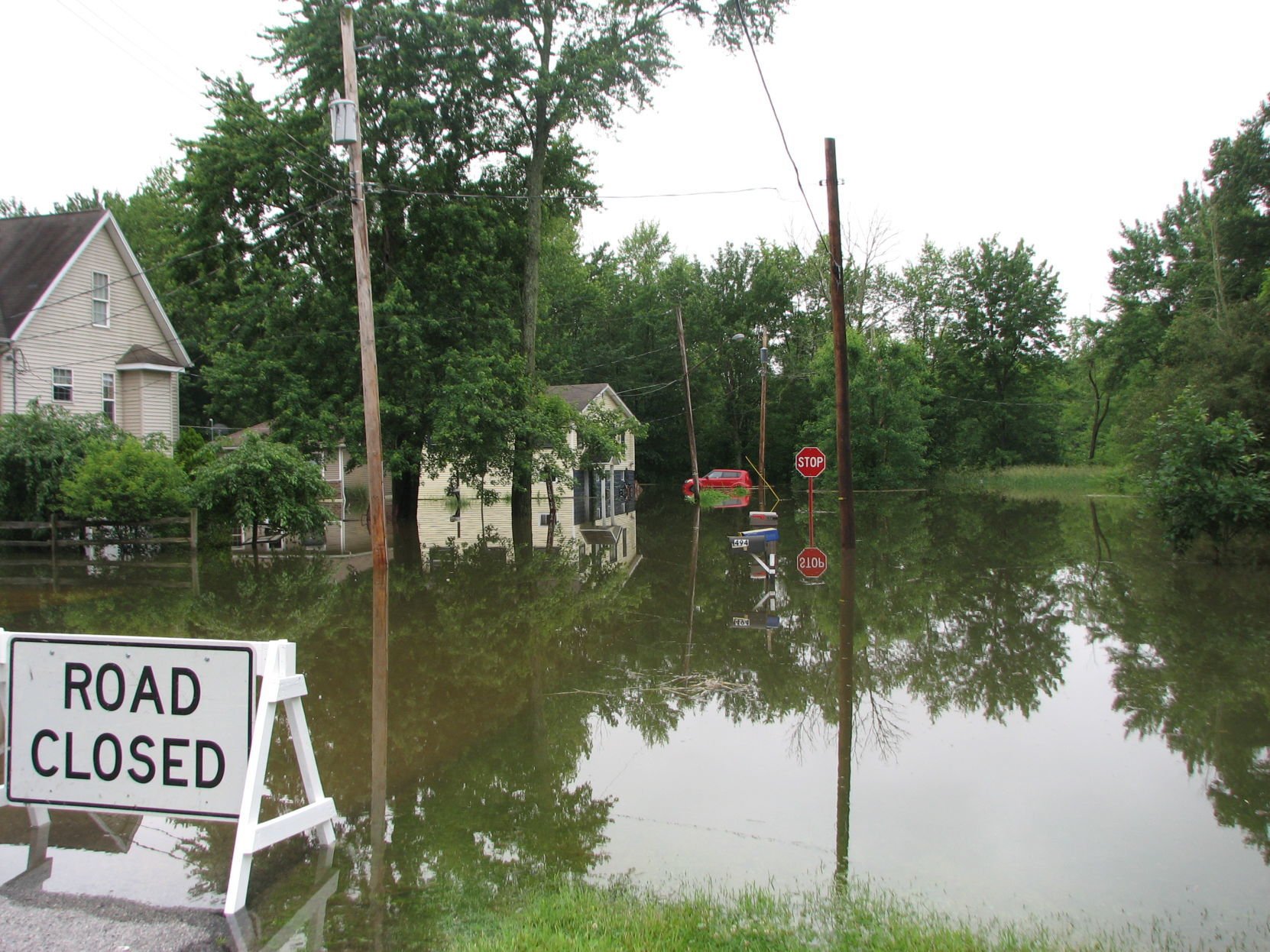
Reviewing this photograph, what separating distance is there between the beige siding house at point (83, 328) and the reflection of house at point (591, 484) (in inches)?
390

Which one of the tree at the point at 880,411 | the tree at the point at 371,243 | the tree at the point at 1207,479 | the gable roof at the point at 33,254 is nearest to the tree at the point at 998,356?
the tree at the point at 880,411

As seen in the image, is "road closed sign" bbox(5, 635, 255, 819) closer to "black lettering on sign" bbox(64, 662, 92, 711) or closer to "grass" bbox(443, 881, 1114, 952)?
"black lettering on sign" bbox(64, 662, 92, 711)

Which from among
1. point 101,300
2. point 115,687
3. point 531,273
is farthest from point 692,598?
point 101,300

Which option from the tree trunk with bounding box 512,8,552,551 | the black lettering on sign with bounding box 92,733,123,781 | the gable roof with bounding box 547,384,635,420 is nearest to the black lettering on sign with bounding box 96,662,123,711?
the black lettering on sign with bounding box 92,733,123,781

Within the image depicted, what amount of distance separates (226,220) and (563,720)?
24320 mm

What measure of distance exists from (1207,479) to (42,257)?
2906 centimetres

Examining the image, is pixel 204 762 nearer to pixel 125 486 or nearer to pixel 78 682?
pixel 78 682

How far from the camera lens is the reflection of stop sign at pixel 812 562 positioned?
1755 centimetres

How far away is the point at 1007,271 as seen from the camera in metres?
63.6

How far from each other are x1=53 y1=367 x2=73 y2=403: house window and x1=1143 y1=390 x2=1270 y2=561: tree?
88.4ft

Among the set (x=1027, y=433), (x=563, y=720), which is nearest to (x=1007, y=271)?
(x=1027, y=433)

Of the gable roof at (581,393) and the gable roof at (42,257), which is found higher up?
the gable roof at (42,257)

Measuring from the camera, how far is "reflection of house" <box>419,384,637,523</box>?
122 feet

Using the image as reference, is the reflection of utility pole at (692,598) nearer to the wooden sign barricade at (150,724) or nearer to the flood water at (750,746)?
the flood water at (750,746)
